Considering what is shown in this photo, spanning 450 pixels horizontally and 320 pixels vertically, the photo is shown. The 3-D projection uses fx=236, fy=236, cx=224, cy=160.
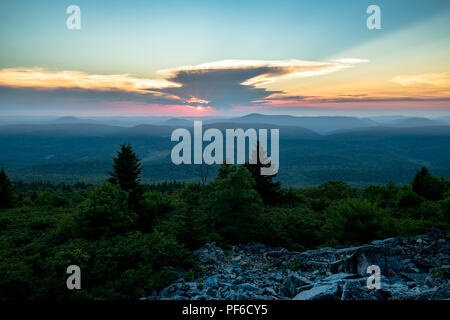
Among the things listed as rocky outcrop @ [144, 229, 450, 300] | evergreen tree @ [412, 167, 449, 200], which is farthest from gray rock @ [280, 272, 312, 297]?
evergreen tree @ [412, 167, 449, 200]

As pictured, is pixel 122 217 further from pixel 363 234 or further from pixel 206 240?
pixel 363 234

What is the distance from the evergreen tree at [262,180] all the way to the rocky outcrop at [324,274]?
16.1 metres

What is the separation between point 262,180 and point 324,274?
2053cm

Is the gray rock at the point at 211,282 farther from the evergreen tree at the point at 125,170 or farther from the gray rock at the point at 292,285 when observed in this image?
the evergreen tree at the point at 125,170

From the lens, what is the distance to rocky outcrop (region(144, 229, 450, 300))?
24.2 feet

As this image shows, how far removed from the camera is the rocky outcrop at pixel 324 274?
7375 millimetres

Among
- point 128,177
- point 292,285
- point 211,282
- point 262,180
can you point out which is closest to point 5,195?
point 128,177

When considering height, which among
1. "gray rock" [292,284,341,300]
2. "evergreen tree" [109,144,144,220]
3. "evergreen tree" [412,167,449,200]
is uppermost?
"evergreen tree" [109,144,144,220]

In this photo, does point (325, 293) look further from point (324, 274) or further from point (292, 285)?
point (324, 274)

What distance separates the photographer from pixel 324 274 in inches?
418

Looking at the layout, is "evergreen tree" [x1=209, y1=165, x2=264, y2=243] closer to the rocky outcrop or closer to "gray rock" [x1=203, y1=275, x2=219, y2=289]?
the rocky outcrop

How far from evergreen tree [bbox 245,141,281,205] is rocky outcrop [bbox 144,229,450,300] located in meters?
16.1
